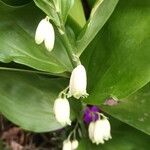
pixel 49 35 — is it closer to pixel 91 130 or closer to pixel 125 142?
pixel 91 130

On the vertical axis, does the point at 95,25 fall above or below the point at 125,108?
above

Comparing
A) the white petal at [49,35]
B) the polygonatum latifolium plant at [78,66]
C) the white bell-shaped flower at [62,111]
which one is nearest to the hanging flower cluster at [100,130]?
the polygonatum latifolium plant at [78,66]

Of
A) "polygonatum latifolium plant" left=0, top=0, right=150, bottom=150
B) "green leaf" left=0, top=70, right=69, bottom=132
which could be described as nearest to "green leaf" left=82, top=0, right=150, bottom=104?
"polygonatum latifolium plant" left=0, top=0, right=150, bottom=150

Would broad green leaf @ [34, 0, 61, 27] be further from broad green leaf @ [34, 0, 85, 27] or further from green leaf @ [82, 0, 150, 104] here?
green leaf @ [82, 0, 150, 104]

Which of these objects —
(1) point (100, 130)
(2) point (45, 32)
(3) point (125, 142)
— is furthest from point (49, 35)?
(3) point (125, 142)

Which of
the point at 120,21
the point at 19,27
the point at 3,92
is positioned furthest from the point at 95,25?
the point at 3,92

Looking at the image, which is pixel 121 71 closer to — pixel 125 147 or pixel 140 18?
pixel 140 18

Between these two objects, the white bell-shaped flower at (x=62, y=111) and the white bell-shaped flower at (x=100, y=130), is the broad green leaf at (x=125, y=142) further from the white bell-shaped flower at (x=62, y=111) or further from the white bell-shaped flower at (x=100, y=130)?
the white bell-shaped flower at (x=62, y=111)
